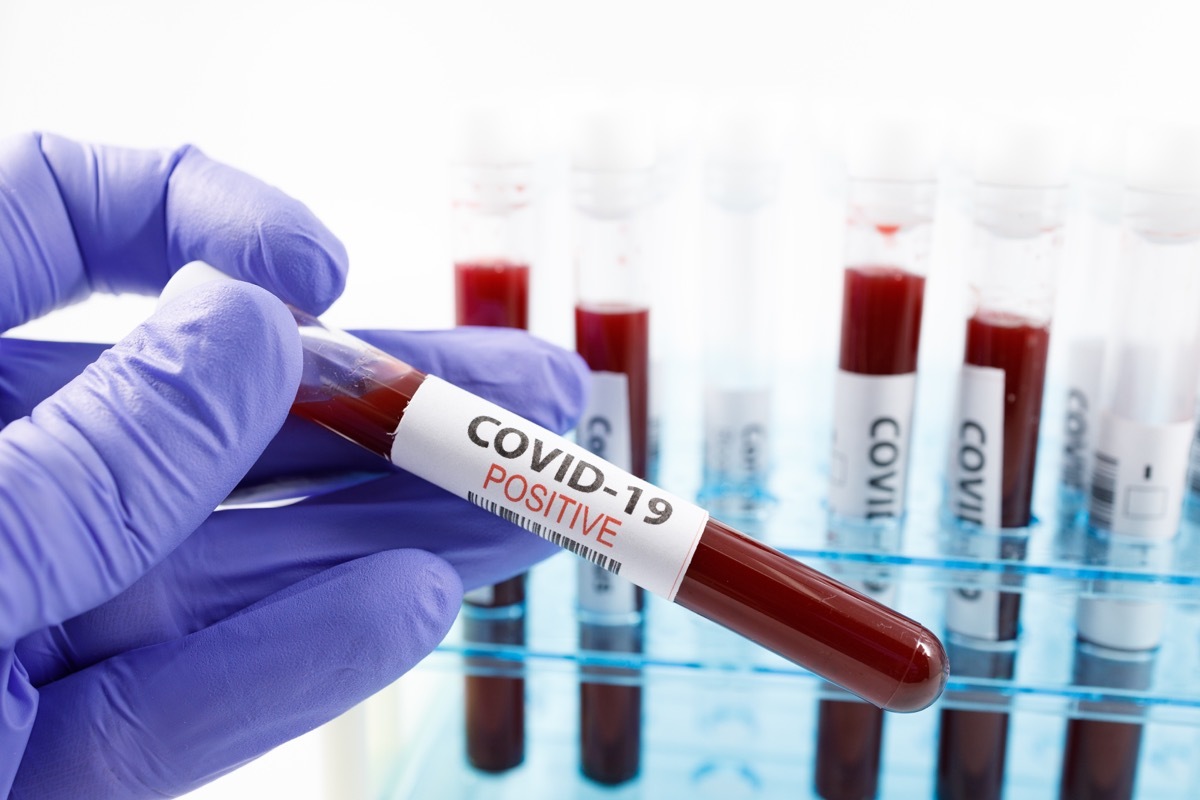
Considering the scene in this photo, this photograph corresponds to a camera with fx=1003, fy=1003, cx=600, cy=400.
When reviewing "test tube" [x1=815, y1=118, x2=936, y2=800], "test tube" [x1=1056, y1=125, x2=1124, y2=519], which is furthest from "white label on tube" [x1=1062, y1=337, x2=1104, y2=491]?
"test tube" [x1=815, y1=118, x2=936, y2=800]

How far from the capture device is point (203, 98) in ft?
4.30

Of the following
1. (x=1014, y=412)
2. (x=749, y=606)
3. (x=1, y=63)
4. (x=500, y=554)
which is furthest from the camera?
(x=1, y=63)

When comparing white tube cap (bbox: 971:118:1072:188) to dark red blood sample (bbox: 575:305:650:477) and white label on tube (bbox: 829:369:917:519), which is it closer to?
white label on tube (bbox: 829:369:917:519)

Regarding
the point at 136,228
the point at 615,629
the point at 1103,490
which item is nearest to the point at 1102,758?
the point at 1103,490

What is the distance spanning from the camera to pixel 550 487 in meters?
0.68

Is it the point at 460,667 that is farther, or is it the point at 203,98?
the point at 203,98

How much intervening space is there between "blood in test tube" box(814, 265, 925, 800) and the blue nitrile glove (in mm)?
267

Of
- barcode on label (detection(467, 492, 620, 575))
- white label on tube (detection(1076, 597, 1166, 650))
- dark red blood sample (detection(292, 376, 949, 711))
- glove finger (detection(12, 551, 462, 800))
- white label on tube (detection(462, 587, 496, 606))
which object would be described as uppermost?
barcode on label (detection(467, 492, 620, 575))

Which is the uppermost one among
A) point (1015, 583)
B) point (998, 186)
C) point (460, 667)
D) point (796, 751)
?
point (998, 186)

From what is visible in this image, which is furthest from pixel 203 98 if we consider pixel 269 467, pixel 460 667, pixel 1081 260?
pixel 1081 260

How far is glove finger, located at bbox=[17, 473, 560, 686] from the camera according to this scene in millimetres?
722

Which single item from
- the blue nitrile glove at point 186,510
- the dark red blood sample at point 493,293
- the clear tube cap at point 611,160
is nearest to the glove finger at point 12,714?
the blue nitrile glove at point 186,510

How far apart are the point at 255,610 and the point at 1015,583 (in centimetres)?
63

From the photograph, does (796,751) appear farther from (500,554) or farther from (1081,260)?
(1081,260)
